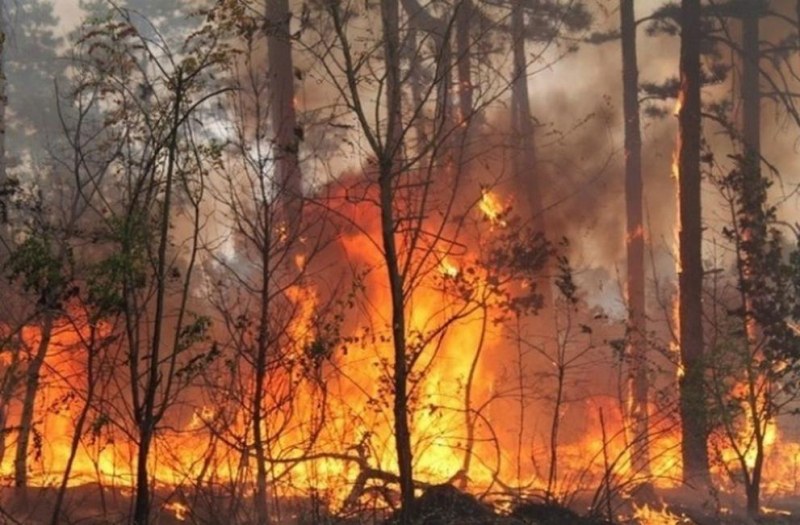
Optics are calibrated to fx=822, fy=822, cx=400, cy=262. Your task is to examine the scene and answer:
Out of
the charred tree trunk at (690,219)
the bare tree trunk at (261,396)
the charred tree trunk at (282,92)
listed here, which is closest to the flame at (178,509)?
the bare tree trunk at (261,396)

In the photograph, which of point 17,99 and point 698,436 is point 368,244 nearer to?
point 698,436

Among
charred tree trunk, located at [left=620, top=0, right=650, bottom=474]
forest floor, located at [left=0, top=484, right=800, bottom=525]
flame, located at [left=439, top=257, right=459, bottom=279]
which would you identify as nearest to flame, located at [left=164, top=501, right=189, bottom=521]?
forest floor, located at [left=0, top=484, right=800, bottom=525]

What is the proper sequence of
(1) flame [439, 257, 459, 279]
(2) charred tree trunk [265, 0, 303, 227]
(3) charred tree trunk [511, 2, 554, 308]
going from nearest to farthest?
(1) flame [439, 257, 459, 279], (2) charred tree trunk [265, 0, 303, 227], (3) charred tree trunk [511, 2, 554, 308]

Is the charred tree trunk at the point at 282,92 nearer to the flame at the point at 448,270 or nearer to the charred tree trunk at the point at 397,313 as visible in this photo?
the flame at the point at 448,270

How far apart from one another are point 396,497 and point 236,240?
17.5 feet

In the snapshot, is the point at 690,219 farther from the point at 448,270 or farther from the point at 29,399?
the point at 29,399

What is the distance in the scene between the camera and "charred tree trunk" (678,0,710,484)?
13422 mm

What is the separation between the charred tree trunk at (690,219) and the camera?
1342 centimetres

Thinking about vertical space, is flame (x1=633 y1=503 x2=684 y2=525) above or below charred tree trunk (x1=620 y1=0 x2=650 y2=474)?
below

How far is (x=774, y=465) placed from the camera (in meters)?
16.8

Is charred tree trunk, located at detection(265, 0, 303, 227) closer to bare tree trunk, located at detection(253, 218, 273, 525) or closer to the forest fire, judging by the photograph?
the forest fire

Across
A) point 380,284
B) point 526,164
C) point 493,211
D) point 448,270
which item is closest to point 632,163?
point 526,164

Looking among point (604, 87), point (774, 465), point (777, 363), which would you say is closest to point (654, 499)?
point (777, 363)

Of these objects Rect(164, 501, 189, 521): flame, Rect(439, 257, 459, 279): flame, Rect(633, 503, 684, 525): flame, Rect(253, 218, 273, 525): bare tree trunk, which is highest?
Rect(439, 257, 459, 279): flame
